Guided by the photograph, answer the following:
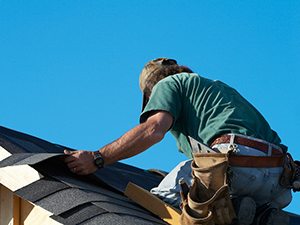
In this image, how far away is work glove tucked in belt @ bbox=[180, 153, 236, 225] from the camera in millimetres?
3078

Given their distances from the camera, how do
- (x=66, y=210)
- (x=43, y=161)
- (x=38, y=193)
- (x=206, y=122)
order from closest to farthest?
(x=66, y=210) → (x=38, y=193) → (x=43, y=161) → (x=206, y=122)

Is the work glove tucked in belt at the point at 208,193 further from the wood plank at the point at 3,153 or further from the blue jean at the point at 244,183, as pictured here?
the wood plank at the point at 3,153

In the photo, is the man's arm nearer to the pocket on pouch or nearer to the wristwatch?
the wristwatch

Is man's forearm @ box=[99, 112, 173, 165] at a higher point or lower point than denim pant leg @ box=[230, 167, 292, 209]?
higher

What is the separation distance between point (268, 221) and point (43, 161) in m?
1.86

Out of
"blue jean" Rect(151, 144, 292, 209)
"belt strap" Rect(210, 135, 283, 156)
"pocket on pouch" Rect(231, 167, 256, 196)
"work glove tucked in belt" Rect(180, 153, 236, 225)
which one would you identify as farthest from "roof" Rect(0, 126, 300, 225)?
"belt strap" Rect(210, 135, 283, 156)

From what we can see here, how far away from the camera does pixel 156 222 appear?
327 centimetres

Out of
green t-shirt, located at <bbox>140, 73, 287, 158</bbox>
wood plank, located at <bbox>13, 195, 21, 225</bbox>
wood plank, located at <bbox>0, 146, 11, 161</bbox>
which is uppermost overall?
green t-shirt, located at <bbox>140, 73, 287, 158</bbox>

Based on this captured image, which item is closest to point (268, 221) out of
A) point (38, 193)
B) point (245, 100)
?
point (245, 100)

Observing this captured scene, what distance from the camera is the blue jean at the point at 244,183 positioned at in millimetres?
3484

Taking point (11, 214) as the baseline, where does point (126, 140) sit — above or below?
above

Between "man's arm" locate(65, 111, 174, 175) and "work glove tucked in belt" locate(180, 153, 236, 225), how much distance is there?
51 centimetres

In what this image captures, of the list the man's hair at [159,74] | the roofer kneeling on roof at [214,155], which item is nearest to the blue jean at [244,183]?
the roofer kneeling on roof at [214,155]

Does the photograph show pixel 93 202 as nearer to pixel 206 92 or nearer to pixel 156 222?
pixel 156 222
